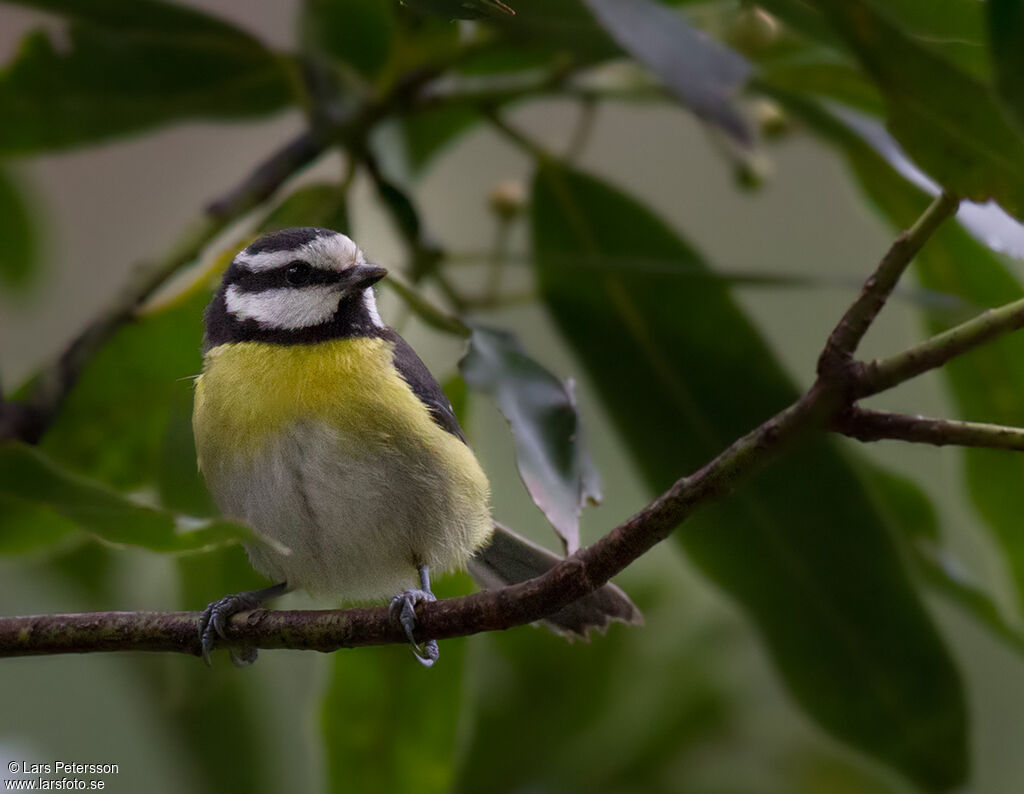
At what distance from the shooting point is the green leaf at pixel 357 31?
145 cm

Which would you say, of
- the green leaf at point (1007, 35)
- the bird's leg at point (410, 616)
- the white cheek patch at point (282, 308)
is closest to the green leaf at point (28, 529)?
the white cheek patch at point (282, 308)

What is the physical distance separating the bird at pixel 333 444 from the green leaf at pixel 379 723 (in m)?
0.14

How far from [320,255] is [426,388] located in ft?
0.50

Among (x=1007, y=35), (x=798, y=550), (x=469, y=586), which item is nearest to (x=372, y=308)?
(x=469, y=586)

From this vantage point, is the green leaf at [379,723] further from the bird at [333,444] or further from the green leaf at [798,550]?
the green leaf at [798,550]

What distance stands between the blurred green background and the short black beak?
0.39ft

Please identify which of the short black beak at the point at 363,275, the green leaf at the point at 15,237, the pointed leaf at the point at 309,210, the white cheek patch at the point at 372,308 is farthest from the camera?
the green leaf at the point at 15,237

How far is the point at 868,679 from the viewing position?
123cm

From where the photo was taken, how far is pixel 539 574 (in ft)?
3.14

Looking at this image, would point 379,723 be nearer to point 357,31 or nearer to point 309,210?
point 309,210

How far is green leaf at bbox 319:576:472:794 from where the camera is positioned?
1.16 metres

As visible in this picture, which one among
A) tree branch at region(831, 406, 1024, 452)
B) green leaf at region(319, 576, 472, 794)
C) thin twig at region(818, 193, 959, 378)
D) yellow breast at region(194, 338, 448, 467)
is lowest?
green leaf at region(319, 576, 472, 794)

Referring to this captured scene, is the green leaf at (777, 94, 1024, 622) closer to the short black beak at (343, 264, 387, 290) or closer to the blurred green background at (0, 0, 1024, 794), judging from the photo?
the blurred green background at (0, 0, 1024, 794)

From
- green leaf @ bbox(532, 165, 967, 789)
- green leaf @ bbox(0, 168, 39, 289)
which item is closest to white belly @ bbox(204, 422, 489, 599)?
green leaf @ bbox(532, 165, 967, 789)
